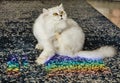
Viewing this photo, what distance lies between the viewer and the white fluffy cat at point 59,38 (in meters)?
1.78

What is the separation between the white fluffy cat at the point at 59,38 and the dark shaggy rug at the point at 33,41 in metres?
0.10

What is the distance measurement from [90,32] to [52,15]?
2.77ft

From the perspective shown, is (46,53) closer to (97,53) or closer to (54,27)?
(54,27)

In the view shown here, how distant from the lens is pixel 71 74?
1.59 m

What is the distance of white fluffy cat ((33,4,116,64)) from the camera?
1.78m

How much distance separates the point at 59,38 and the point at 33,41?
41cm

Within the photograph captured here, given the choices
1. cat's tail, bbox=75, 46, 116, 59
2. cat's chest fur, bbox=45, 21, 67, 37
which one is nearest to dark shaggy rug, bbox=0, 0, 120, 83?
cat's tail, bbox=75, 46, 116, 59

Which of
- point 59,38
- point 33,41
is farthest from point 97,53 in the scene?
point 33,41

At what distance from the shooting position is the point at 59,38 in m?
1.84

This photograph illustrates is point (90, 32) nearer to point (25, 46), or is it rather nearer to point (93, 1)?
point (25, 46)

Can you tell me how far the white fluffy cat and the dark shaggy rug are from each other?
3.9 inches

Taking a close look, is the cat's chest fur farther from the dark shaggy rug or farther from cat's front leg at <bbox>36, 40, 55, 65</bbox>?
the dark shaggy rug

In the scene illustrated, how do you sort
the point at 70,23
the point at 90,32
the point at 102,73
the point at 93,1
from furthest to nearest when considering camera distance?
the point at 93,1
the point at 90,32
the point at 70,23
the point at 102,73

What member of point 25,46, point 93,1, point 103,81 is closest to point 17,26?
point 25,46
